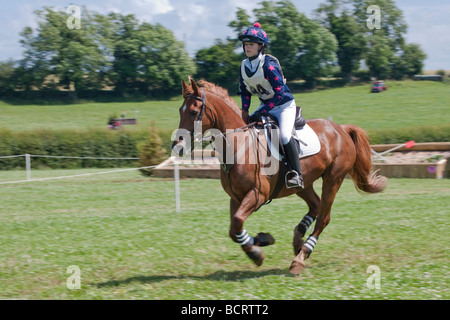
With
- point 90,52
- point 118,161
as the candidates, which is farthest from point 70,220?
point 90,52

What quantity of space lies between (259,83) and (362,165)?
8.41ft

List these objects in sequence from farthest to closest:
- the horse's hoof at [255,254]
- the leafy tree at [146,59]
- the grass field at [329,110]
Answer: the leafy tree at [146,59] < the grass field at [329,110] < the horse's hoof at [255,254]

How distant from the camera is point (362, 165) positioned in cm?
748

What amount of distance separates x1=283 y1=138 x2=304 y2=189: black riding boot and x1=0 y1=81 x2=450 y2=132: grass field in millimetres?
33296

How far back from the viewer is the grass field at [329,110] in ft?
135

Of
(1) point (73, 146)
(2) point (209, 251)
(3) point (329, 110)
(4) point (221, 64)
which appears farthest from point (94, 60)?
(2) point (209, 251)

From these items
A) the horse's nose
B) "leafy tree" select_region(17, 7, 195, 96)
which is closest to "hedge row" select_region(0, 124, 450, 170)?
the horse's nose

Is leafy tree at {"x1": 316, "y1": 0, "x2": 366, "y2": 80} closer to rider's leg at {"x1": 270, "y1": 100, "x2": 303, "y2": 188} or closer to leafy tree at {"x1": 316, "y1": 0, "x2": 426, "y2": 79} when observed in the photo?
leafy tree at {"x1": 316, "y1": 0, "x2": 426, "y2": 79}

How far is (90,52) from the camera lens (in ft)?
176

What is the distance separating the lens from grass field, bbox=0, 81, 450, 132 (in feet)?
135

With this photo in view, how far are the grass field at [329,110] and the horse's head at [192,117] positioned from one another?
3360 cm

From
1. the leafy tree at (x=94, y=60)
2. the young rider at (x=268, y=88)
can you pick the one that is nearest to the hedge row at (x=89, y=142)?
the young rider at (x=268, y=88)

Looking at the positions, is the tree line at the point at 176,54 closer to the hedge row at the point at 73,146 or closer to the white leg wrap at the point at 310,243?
the hedge row at the point at 73,146

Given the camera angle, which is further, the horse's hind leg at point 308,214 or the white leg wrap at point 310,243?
the horse's hind leg at point 308,214
